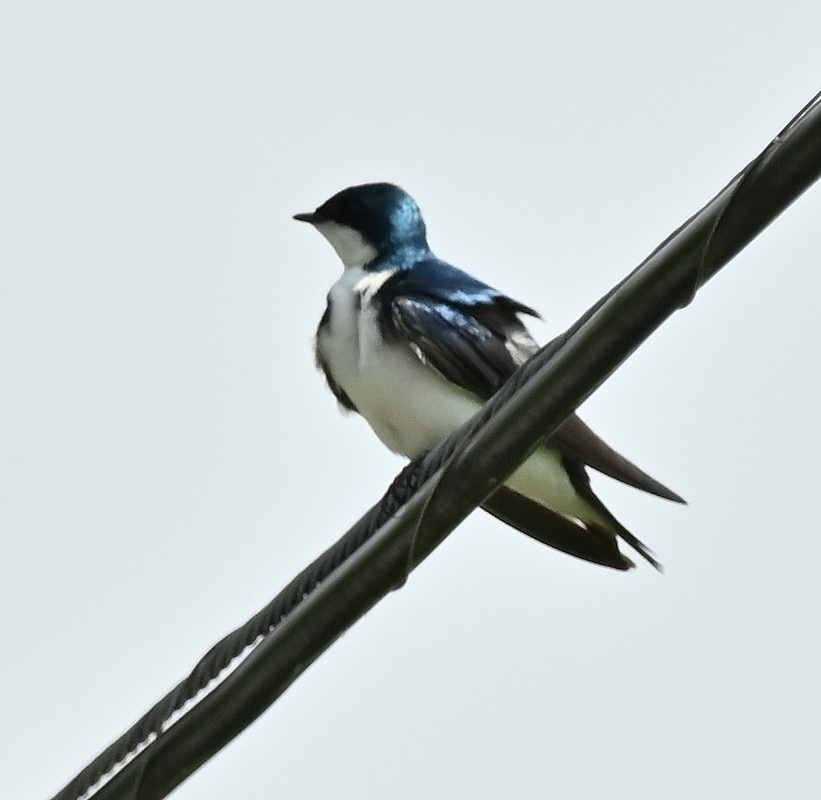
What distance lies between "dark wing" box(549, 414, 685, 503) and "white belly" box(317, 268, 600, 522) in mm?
569

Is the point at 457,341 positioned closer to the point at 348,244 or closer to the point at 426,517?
the point at 348,244

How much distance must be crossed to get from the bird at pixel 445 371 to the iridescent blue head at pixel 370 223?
192 mm

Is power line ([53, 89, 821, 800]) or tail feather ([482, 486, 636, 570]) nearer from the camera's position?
power line ([53, 89, 821, 800])

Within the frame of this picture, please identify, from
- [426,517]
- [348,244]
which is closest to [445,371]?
[348,244]

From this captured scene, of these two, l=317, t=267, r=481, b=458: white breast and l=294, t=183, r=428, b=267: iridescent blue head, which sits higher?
l=294, t=183, r=428, b=267: iridescent blue head

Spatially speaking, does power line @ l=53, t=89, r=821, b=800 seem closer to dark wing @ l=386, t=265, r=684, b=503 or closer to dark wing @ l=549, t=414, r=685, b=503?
dark wing @ l=549, t=414, r=685, b=503

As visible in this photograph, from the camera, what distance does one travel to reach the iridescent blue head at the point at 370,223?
5082mm

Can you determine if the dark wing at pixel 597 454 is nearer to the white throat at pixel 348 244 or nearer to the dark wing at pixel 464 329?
the dark wing at pixel 464 329

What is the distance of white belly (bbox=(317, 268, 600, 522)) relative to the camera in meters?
4.55

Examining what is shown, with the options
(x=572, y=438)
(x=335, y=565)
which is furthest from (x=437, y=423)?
(x=335, y=565)

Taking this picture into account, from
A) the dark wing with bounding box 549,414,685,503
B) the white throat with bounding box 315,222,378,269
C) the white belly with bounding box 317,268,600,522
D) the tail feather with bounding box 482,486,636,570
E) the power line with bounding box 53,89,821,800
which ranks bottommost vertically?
the power line with bounding box 53,89,821,800

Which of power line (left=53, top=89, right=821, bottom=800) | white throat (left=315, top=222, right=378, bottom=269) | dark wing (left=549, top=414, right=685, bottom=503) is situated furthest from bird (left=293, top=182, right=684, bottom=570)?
power line (left=53, top=89, right=821, bottom=800)

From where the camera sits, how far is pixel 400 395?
455 centimetres

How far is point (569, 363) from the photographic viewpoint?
8.26 feet
